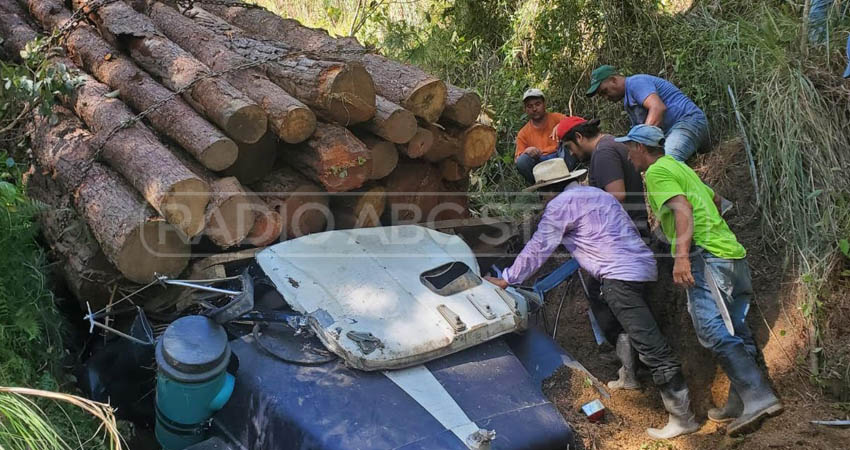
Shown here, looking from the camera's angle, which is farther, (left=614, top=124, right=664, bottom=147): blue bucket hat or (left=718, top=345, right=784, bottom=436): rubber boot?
(left=614, top=124, right=664, bottom=147): blue bucket hat

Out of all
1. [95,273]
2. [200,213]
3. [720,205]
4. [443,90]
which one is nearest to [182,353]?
[200,213]

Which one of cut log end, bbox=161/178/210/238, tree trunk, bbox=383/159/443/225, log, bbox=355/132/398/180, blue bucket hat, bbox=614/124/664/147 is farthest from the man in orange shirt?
cut log end, bbox=161/178/210/238

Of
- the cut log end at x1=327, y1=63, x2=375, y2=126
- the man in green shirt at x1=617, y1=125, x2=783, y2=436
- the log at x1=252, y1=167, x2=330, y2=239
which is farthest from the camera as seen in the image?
the log at x1=252, y1=167, x2=330, y2=239

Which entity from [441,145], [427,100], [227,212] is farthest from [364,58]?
[227,212]

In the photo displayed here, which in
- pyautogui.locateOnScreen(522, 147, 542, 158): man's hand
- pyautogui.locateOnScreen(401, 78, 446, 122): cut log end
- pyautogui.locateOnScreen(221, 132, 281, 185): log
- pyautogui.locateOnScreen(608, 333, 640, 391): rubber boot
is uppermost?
pyautogui.locateOnScreen(401, 78, 446, 122): cut log end

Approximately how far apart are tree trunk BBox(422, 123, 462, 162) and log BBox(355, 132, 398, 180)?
336 mm

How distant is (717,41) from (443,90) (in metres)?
2.78

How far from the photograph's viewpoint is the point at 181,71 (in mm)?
4828

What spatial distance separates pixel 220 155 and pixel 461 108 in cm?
169

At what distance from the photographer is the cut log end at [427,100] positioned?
4.80m

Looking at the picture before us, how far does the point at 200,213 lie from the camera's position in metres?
4.06

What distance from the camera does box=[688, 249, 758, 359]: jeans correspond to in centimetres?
400

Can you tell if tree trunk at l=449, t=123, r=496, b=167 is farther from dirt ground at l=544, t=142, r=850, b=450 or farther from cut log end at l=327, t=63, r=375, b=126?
dirt ground at l=544, t=142, r=850, b=450

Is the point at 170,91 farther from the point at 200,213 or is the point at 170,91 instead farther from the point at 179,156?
the point at 200,213
